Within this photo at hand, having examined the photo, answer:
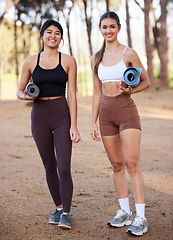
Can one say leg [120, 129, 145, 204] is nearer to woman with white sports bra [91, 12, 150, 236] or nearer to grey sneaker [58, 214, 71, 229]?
woman with white sports bra [91, 12, 150, 236]

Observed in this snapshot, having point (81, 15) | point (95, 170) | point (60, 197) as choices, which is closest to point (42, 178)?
point (95, 170)

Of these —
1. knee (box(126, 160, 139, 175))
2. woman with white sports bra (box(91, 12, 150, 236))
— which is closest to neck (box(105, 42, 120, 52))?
woman with white sports bra (box(91, 12, 150, 236))

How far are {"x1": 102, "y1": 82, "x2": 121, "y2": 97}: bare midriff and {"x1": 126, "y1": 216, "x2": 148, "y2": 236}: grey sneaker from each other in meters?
1.20

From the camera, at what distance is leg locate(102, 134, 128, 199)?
4.00 metres

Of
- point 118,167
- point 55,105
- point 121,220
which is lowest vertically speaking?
point 121,220

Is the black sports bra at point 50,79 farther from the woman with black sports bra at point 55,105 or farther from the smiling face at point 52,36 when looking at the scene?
the smiling face at point 52,36

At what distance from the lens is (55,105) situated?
3994 mm

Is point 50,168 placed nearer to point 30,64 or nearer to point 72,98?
point 72,98

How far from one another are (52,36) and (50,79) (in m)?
0.43

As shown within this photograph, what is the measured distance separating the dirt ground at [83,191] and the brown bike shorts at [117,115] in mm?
1014

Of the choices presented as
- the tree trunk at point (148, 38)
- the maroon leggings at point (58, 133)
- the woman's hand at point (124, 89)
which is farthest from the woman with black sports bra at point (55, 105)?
the tree trunk at point (148, 38)

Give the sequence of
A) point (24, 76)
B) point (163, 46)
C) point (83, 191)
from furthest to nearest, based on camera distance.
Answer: point (163, 46)
point (83, 191)
point (24, 76)

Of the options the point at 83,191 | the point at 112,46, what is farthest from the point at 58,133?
the point at 83,191

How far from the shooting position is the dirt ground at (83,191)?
4.01 m
